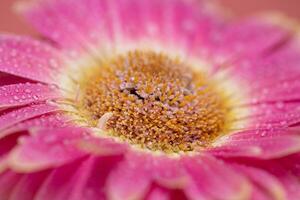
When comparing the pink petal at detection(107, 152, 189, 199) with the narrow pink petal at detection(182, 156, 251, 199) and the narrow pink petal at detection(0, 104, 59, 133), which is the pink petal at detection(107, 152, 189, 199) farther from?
the narrow pink petal at detection(0, 104, 59, 133)

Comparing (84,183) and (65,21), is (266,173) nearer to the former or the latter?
(84,183)

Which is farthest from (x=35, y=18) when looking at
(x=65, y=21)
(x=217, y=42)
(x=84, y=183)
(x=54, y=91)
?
(x=84, y=183)

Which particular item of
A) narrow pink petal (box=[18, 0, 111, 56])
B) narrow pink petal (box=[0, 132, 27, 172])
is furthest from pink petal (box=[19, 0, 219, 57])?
narrow pink petal (box=[0, 132, 27, 172])

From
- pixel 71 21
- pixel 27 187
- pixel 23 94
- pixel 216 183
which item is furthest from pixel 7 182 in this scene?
pixel 71 21

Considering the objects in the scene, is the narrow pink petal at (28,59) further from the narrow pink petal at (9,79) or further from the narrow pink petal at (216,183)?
the narrow pink petal at (216,183)

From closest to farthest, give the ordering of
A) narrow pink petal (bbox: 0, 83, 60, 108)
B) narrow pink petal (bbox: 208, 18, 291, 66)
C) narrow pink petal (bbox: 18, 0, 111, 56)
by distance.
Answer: narrow pink petal (bbox: 0, 83, 60, 108)
narrow pink petal (bbox: 18, 0, 111, 56)
narrow pink petal (bbox: 208, 18, 291, 66)

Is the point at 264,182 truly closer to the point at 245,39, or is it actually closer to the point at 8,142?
the point at 8,142
